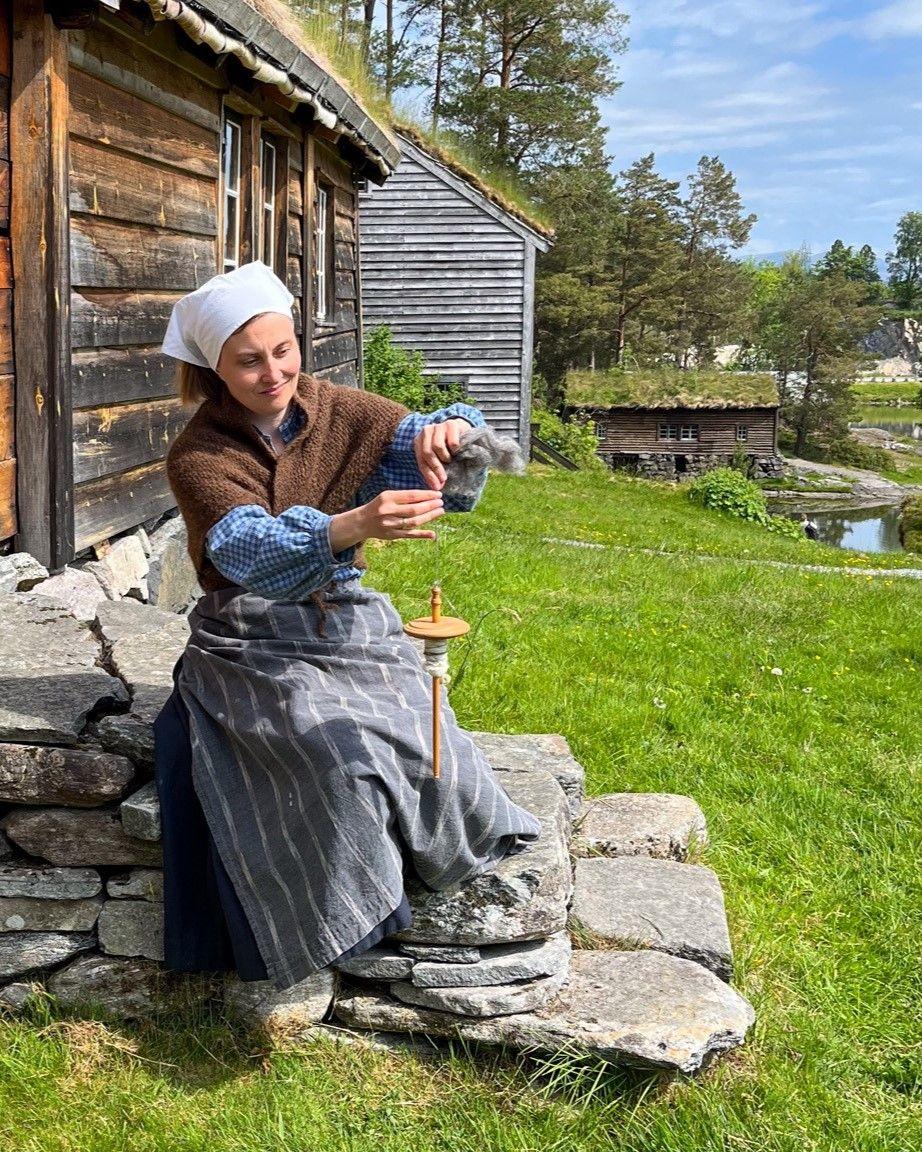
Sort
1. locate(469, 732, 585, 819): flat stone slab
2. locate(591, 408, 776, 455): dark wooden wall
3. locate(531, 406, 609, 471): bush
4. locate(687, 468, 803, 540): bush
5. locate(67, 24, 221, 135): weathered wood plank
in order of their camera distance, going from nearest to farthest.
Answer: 1. locate(469, 732, 585, 819): flat stone slab
2. locate(67, 24, 221, 135): weathered wood plank
3. locate(687, 468, 803, 540): bush
4. locate(531, 406, 609, 471): bush
5. locate(591, 408, 776, 455): dark wooden wall

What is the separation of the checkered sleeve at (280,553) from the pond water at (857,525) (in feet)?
89.3

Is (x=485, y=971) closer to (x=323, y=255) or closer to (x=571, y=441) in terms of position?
(x=323, y=255)

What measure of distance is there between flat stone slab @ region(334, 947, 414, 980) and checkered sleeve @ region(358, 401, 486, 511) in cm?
109

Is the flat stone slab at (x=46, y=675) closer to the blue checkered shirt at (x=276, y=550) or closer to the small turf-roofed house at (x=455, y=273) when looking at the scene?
the blue checkered shirt at (x=276, y=550)

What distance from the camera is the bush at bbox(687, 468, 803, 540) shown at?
21.5 meters

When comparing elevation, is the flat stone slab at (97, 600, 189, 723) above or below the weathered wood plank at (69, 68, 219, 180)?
below

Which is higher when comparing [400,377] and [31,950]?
[400,377]

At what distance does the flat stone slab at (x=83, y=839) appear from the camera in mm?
2824

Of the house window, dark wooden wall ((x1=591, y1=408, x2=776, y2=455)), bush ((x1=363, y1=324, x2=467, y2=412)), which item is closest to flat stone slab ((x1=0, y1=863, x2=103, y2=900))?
the house window

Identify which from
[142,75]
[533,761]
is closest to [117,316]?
[142,75]

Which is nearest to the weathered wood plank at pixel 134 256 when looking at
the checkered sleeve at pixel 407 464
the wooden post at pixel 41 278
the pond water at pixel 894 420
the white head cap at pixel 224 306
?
→ the wooden post at pixel 41 278

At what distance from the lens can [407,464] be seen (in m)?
2.79

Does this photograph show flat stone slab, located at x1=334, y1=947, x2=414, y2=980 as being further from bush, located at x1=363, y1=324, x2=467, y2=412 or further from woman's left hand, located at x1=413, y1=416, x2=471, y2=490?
bush, located at x1=363, y1=324, x2=467, y2=412

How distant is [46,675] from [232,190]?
4942 millimetres
